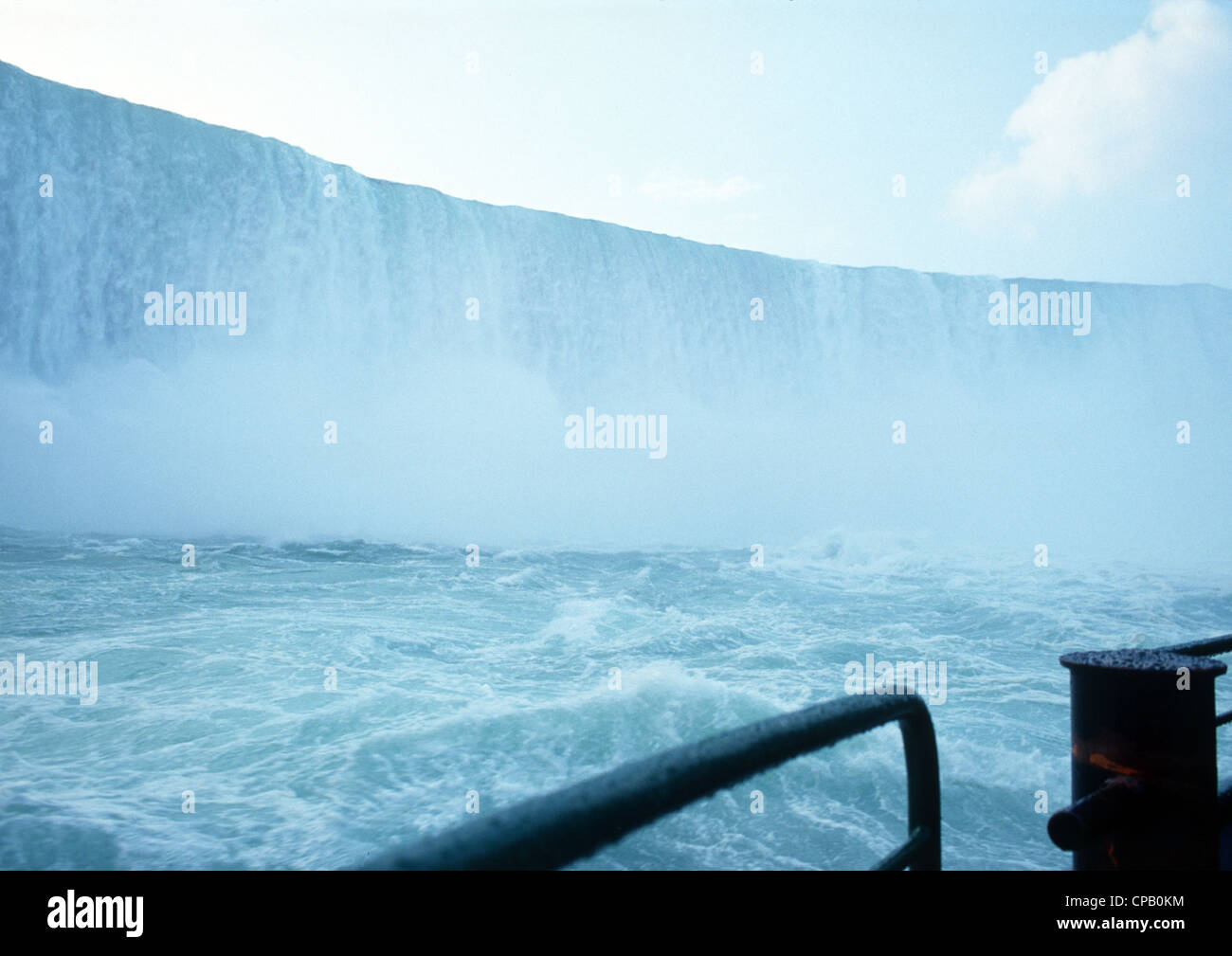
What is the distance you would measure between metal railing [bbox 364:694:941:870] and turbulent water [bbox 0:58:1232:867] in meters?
4.47

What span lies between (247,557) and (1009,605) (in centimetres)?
1621

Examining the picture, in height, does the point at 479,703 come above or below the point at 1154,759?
below

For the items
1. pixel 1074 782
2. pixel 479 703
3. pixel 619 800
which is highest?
pixel 619 800

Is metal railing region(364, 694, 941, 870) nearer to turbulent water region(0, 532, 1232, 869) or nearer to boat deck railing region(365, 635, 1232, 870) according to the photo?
boat deck railing region(365, 635, 1232, 870)

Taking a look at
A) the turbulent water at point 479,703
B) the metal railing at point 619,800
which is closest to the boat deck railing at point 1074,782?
the metal railing at point 619,800

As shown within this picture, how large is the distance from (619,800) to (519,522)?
28.2 m

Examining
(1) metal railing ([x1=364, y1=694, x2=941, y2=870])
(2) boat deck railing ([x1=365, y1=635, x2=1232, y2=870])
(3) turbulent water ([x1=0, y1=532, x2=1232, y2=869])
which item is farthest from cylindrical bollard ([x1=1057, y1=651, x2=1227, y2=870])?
(3) turbulent water ([x1=0, y1=532, x2=1232, y2=869])

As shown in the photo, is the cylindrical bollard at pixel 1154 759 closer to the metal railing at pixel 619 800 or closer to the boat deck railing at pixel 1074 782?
the boat deck railing at pixel 1074 782

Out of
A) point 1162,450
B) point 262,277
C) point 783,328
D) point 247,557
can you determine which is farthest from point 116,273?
point 1162,450

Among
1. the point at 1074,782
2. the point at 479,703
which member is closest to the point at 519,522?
the point at 479,703

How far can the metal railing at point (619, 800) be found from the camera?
22.2 inches

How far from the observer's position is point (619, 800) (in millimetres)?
642

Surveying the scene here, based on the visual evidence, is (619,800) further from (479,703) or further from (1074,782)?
(479,703)

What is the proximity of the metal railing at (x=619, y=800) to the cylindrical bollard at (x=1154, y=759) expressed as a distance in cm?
93
